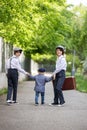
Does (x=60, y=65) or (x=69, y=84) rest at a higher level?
(x=60, y=65)

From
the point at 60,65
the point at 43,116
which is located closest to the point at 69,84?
the point at 60,65

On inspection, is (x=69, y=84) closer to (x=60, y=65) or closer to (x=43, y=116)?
(x=60, y=65)

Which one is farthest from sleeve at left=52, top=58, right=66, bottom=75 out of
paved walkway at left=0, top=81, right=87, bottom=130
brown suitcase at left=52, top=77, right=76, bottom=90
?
paved walkway at left=0, top=81, right=87, bottom=130

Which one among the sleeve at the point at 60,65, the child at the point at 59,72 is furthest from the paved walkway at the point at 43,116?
the sleeve at the point at 60,65

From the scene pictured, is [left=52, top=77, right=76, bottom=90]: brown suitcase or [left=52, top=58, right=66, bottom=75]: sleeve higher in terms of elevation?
[left=52, top=58, right=66, bottom=75]: sleeve

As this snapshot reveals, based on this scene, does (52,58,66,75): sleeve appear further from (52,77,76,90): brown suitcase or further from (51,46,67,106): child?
(52,77,76,90): brown suitcase

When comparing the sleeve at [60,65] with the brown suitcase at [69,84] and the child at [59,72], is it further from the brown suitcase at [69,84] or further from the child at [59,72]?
the brown suitcase at [69,84]

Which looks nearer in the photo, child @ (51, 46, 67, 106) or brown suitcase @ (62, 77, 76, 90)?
child @ (51, 46, 67, 106)

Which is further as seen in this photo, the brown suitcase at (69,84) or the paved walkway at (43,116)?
the brown suitcase at (69,84)

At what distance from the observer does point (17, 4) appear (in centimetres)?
1666

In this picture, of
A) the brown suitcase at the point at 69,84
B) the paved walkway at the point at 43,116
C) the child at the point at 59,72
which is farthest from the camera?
the brown suitcase at the point at 69,84

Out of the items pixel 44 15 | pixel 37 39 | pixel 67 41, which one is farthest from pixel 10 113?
pixel 67 41

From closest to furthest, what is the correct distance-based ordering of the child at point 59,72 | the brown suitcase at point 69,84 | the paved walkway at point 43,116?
the paved walkway at point 43,116 < the child at point 59,72 < the brown suitcase at point 69,84

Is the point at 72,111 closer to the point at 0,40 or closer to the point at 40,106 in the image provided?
the point at 40,106
